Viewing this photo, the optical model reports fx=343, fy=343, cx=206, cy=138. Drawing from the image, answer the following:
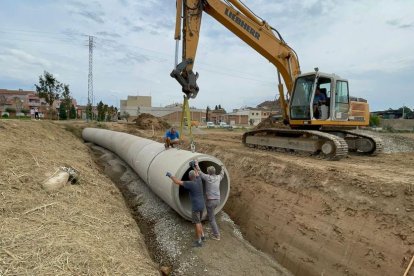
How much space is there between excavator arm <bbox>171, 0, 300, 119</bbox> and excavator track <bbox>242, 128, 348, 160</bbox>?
108 centimetres

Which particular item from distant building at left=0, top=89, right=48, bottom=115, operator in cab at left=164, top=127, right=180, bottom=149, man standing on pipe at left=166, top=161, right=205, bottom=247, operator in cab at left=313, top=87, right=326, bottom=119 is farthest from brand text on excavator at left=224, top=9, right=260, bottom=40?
distant building at left=0, top=89, right=48, bottom=115

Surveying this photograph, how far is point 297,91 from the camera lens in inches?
475

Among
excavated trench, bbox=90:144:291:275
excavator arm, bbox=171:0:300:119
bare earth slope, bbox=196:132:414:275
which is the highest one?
excavator arm, bbox=171:0:300:119

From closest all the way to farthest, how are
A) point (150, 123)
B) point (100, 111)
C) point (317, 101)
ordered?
point (317, 101)
point (150, 123)
point (100, 111)

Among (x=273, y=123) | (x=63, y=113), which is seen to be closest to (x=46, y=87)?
(x=63, y=113)

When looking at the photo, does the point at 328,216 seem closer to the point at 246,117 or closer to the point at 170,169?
the point at 170,169

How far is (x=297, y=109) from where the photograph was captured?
39.4 ft

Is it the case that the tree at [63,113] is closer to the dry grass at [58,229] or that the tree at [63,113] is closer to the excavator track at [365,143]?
the dry grass at [58,229]

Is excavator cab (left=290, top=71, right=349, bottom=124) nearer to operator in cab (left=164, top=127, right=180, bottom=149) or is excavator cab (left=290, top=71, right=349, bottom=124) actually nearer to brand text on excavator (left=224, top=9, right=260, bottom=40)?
brand text on excavator (left=224, top=9, right=260, bottom=40)

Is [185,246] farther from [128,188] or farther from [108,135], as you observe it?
[108,135]

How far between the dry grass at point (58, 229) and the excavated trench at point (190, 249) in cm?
58

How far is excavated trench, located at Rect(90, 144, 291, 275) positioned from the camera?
6.23 m

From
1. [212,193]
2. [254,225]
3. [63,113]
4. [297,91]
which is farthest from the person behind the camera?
[63,113]

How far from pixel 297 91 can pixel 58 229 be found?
9306 mm
